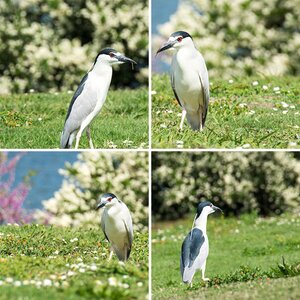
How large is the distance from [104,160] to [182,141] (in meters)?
2.95

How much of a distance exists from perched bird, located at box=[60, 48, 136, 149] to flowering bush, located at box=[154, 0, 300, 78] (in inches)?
203

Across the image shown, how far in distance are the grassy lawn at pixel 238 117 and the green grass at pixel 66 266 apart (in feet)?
3.78

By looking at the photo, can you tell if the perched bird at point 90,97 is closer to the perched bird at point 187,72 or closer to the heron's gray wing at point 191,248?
the perched bird at point 187,72

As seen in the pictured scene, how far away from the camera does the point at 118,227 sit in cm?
830

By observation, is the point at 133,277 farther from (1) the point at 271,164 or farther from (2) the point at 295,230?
(1) the point at 271,164

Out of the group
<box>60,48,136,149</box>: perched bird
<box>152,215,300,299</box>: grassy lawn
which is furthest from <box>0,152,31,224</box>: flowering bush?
<box>60,48,136,149</box>: perched bird

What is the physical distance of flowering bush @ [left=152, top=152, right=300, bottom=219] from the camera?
1338 centimetres

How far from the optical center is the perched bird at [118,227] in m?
8.29

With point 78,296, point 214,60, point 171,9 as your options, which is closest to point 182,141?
point 78,296

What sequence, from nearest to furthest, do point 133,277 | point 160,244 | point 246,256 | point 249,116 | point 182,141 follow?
point 133,277 → point 182,141 → point 249,116 → point 246,256 → point 160,244

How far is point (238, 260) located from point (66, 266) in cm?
267

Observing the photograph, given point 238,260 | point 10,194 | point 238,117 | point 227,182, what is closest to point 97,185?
point 10,194

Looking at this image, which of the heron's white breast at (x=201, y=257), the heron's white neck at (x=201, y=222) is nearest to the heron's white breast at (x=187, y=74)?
the heron's white neck at (x=201, y=222)

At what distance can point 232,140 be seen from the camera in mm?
8555
